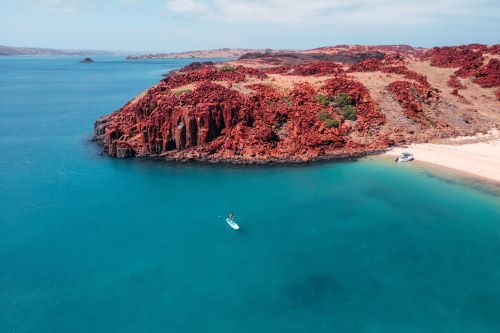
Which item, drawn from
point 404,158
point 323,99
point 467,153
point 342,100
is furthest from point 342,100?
point 467,153


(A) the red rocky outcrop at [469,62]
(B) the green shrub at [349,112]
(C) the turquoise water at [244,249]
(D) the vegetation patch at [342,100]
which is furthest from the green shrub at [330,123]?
(A) the red rocky outcrop at [469,62]

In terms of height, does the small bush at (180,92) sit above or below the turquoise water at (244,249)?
above

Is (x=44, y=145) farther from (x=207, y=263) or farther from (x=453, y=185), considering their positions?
(x=453, y=185)

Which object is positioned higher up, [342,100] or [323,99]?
[323,99]

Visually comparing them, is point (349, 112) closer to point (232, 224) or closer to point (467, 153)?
point (467, 153)

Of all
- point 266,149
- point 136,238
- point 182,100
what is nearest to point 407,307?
point 136,238

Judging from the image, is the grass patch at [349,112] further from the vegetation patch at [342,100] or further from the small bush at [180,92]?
the small bush at [180,92]
